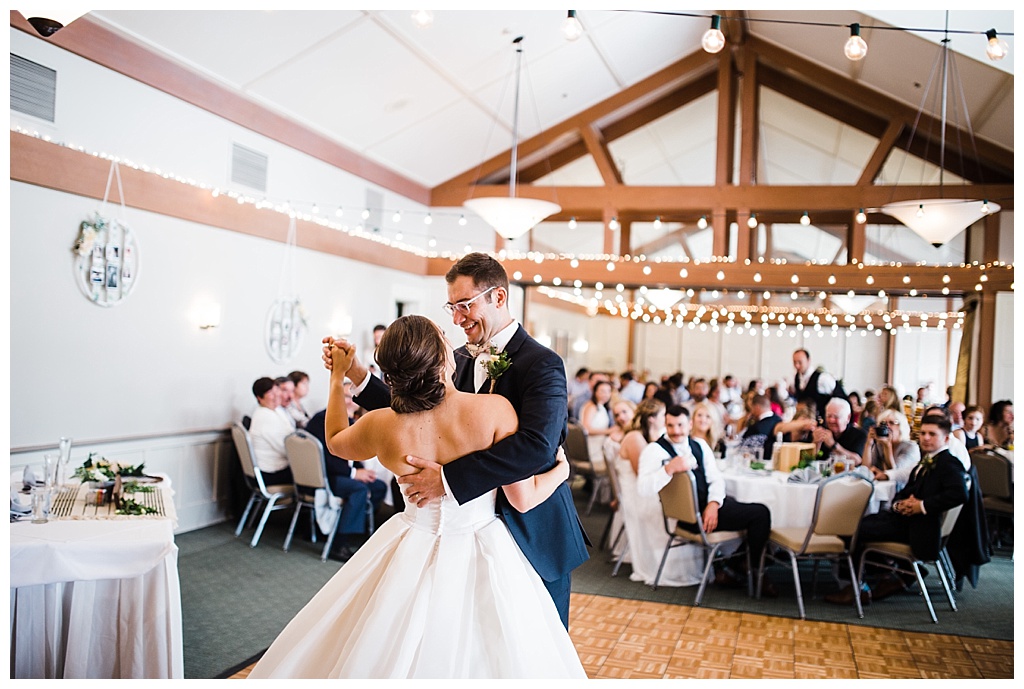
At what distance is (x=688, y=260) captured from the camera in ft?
36.1

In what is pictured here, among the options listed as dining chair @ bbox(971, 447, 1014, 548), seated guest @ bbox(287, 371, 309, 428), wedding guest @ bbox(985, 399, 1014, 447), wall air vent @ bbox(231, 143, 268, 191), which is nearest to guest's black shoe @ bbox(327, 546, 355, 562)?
seated guest @ bbox(287, 371, 309, 428)

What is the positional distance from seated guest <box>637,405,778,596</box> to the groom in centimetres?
314

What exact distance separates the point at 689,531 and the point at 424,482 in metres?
3.83

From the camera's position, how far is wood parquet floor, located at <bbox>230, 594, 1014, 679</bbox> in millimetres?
4281

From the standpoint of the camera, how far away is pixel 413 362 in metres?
2.08

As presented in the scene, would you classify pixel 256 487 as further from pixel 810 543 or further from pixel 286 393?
pixel 810 543

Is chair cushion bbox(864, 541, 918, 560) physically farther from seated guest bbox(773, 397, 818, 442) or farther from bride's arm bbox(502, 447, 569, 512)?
bride's arm bbox(502, 447, 569, 512)

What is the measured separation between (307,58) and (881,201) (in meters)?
7.11

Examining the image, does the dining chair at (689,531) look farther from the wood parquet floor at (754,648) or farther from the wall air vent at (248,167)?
the wall air vent at (248,167)

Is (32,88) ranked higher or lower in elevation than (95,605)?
higher

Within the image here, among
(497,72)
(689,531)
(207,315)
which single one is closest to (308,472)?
(207,315)

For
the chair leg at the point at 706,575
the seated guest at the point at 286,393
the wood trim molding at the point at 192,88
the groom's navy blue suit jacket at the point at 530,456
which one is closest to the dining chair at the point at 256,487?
the seated guest at the point at 286,393
